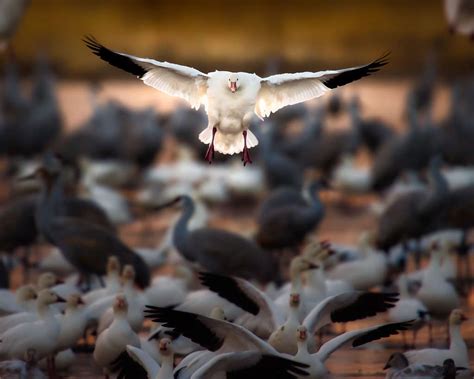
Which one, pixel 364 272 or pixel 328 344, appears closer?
pixel 328 344

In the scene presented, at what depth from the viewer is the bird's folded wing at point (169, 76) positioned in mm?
9953

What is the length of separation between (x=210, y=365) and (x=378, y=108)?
25.1 meters

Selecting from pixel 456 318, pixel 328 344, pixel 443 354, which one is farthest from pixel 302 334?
pixel 456 318

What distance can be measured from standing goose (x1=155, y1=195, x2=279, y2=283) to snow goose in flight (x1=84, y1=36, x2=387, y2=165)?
2452 mm

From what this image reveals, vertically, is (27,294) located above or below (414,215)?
below

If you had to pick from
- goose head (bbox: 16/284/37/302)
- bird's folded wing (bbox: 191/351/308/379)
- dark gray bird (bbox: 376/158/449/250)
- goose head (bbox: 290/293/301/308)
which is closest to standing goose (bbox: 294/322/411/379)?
bird's folded wing (bbox: 191/351/308/379)

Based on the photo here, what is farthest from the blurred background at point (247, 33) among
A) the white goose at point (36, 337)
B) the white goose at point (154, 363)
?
the white goose at point (154, 363)

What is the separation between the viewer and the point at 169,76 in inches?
408

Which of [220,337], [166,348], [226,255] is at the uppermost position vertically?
[226,255]

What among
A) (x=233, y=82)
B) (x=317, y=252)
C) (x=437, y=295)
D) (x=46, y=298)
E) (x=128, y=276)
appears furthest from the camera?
(x=317, y=252)

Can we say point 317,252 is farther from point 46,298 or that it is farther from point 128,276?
point 46,298

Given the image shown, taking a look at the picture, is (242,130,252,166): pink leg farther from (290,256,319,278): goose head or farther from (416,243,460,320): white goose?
(416,243,460,320): white goose

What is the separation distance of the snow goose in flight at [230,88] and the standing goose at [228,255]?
2452 millimetres

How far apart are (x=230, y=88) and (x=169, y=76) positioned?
1.87 feet
